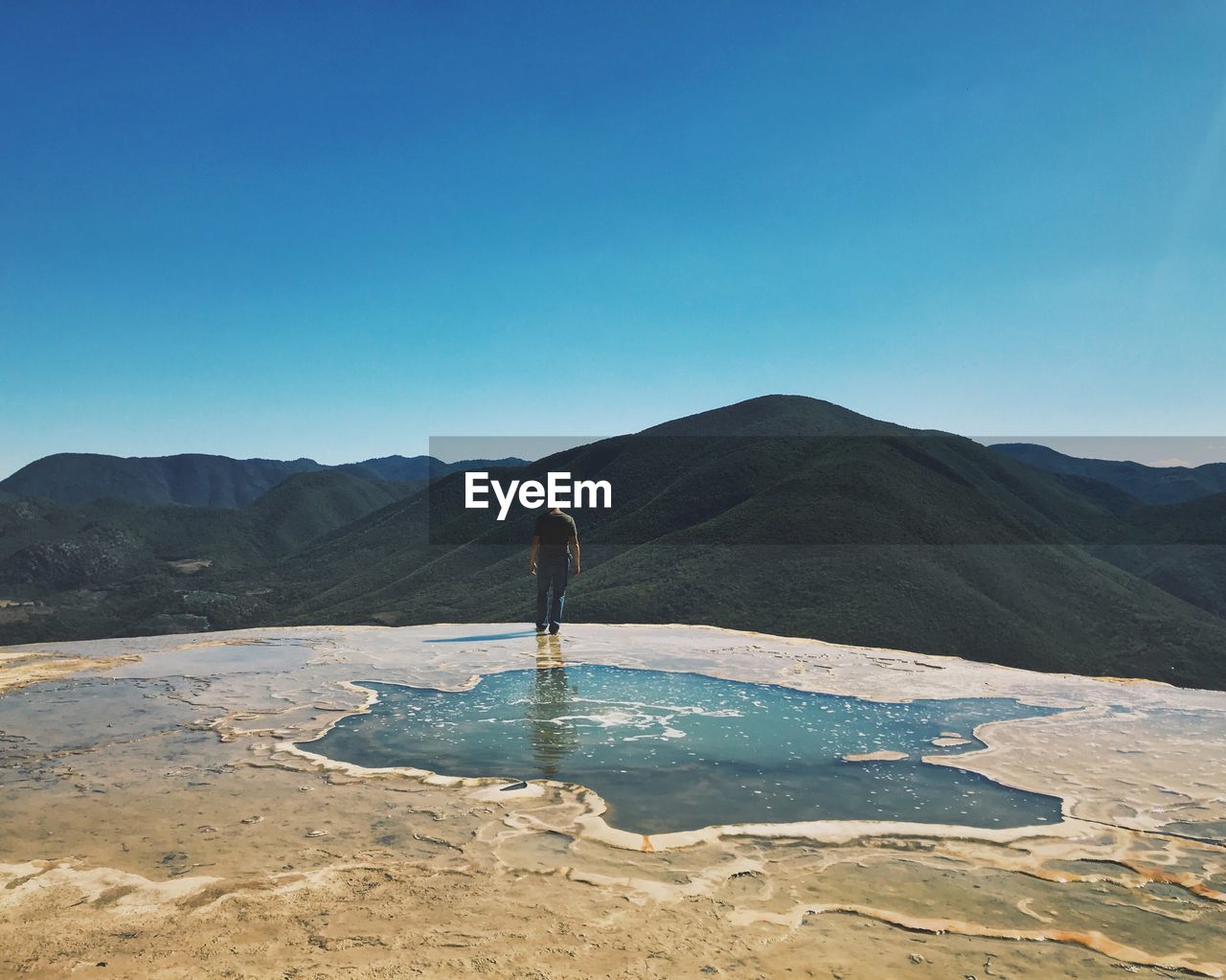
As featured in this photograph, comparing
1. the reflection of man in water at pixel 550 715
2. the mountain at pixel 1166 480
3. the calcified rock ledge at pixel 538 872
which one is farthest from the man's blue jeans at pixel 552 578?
the mountain at pixel 1166 480

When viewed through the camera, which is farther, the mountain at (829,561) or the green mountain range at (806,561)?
the green mountain range at (806,561)

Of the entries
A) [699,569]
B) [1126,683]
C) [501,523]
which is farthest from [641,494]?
[1126,683]

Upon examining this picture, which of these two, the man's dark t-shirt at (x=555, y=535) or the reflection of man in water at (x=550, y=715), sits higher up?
the man's dark t-shirt at (x=555, y=535)

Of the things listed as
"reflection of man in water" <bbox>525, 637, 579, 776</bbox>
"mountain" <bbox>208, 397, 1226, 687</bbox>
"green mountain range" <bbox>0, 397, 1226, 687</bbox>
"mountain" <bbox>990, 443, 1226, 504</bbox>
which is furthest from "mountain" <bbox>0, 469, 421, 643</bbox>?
"mountain" <bbox>990, 443, 1226, 504</bbox>

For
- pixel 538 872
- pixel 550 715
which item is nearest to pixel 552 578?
pixel 550 715

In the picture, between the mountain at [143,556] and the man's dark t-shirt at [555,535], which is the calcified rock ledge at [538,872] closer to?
the man's dark t-shirt at [555,535]

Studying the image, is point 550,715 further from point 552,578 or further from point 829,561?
point 829,561

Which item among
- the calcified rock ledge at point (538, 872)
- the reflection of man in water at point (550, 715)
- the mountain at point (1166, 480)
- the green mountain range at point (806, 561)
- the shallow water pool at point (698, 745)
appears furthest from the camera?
the mountain at point (1166, 480)
